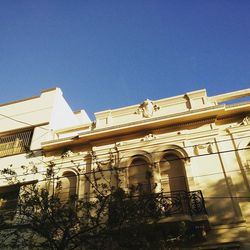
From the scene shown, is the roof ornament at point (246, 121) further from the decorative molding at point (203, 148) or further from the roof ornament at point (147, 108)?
the roof ornament at point (147, 108)

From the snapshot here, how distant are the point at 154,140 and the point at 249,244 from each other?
5044mm

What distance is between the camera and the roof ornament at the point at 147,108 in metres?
13.0

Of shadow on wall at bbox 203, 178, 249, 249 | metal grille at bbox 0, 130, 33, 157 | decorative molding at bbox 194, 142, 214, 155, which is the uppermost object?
metal grille at bbox 0, 130, 33, 157

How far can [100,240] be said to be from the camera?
7746 mm

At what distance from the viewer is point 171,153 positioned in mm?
11680

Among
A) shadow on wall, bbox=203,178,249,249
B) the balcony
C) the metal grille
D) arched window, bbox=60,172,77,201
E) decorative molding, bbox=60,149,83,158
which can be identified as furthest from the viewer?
the metal grille

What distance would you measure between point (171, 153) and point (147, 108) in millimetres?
2551

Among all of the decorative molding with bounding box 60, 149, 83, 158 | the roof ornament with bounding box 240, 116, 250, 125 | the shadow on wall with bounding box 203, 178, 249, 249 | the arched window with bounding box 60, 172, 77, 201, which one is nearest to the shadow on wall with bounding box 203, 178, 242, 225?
the shadow on wall with bounding box 203, 178, 249, 249

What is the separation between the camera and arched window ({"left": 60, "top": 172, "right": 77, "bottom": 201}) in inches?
476

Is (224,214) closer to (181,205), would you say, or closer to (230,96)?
(181,205)

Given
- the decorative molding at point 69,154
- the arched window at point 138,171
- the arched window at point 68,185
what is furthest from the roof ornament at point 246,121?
the arched window at point 68,185

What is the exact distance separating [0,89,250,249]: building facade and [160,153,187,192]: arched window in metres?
0.04

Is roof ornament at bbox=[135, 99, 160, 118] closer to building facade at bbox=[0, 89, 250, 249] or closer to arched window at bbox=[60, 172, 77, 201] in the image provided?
building facade at bbox=[0, 89, 250, 249]

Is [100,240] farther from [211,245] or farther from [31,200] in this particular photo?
[211,245]
